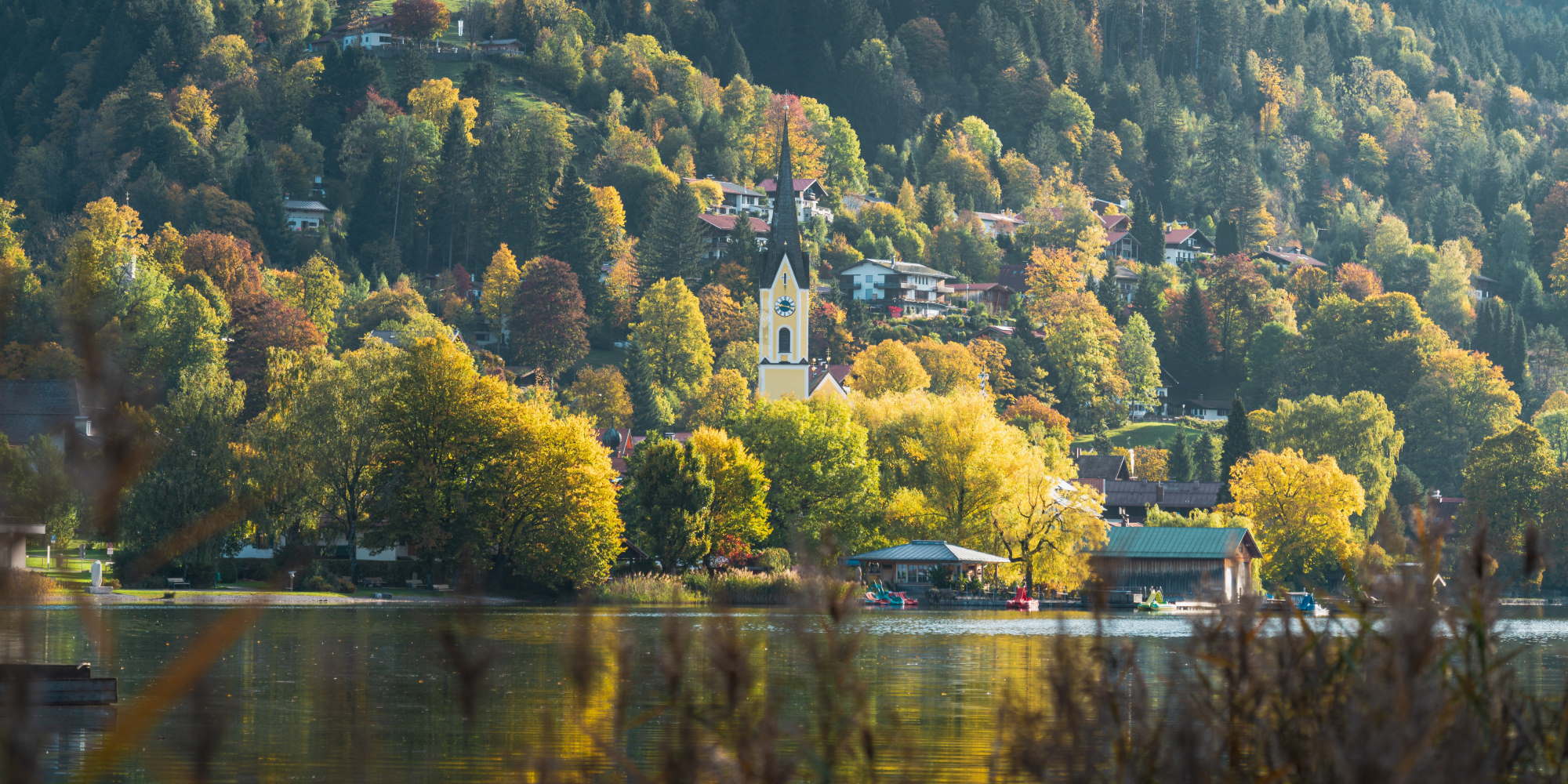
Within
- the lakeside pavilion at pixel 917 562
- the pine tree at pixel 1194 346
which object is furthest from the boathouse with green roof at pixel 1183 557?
the pine tree at pixel 1194 346

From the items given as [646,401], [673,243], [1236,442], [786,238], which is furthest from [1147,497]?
[673,243]

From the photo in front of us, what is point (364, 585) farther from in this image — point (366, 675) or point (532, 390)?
point (366, 675)

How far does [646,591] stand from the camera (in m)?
76.8

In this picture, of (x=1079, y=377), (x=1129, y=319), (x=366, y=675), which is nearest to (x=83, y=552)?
(x=366, y=675)

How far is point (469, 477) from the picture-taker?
76375 mm

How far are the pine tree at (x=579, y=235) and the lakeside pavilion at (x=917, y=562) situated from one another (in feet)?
299

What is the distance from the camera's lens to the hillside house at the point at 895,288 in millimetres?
195000

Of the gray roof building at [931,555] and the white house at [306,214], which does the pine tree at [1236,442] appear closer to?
the gray roof building at [931,555]

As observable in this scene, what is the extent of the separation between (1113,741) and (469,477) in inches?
2679

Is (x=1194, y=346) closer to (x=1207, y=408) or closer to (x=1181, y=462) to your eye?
(x=1207, y=408)

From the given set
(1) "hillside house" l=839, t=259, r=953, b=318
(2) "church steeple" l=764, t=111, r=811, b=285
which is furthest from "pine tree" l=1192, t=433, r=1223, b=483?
(1) "hillside house" l=839, t=259, r=953, b=318

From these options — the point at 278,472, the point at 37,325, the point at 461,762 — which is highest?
the point at 37,325

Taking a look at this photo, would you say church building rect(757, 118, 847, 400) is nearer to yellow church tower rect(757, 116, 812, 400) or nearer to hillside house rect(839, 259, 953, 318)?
yellow church tower rect(757, 116, 812, 400)

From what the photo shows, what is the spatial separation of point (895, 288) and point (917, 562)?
114 meters
